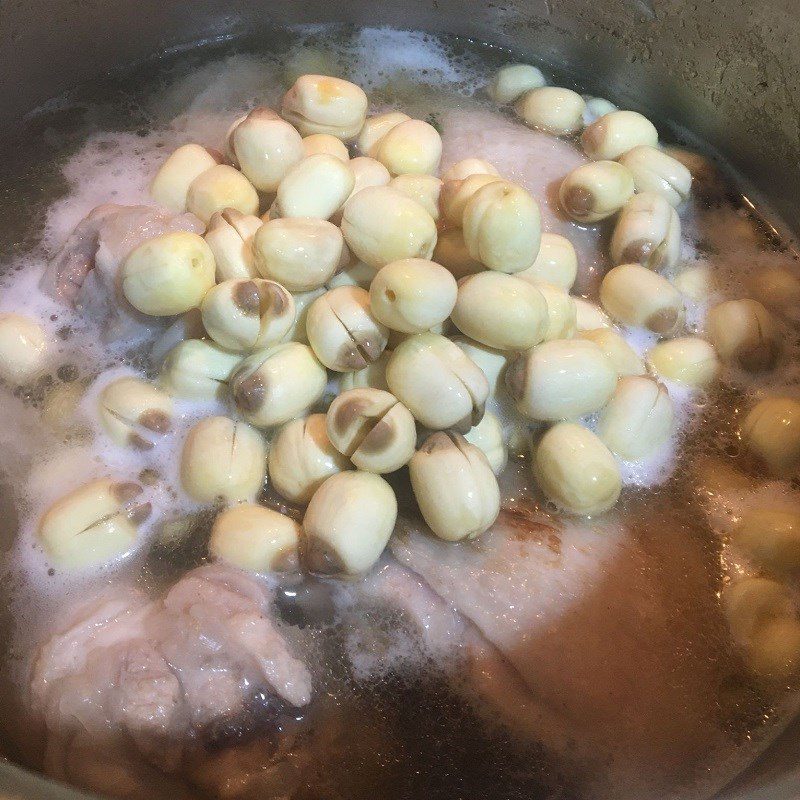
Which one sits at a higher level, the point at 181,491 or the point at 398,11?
the point at 398,11

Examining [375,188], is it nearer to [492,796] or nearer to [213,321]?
[213,321]

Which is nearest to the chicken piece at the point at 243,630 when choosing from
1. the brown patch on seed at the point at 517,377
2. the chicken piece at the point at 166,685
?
the chicken piece at the point at 166,685

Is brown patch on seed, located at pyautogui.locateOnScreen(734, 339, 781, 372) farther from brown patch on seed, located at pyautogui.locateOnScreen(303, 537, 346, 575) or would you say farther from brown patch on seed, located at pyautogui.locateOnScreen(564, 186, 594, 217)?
brown patch on seed, located at pyautogui.locateOnScreen(303, 537, 346, 575)

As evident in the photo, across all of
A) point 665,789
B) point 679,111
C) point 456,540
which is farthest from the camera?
point 679,111

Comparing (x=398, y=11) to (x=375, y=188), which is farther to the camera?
(x=398, y=11)

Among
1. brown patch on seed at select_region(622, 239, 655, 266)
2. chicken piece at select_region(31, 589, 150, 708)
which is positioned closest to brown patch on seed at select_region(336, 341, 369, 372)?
chicken piece at select_region(31, 589, 150, 708)

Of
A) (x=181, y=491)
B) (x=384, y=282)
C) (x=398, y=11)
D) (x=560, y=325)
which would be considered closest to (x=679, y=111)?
(x=398, y=11)

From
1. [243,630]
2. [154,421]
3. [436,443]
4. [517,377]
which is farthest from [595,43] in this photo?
[243,630]
